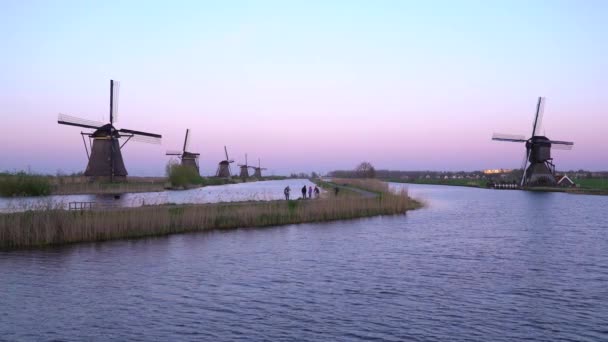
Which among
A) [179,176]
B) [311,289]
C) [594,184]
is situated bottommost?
[311,289]

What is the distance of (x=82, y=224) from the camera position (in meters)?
21.4

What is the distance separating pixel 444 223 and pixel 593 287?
54.6ft

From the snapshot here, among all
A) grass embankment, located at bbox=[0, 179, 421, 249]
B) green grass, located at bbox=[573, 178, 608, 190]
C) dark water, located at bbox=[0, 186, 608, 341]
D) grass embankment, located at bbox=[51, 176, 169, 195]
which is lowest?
dark water, located at bbox=[0, 186, 608, 341]

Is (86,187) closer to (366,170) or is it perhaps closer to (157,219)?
(157,219)

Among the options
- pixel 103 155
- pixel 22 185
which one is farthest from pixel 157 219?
pixel 103 155

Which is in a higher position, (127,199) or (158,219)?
(127,199)

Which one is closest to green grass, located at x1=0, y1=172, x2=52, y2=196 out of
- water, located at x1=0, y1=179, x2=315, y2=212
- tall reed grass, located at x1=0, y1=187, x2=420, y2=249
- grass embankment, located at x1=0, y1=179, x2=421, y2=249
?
water, located at x1=0, y1=179, x2=315, y2=212

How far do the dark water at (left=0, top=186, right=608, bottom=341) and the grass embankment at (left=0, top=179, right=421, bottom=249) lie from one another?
3.54ft

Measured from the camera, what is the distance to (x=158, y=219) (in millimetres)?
24125

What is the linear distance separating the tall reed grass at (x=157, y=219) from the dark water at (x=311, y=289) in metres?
1.07

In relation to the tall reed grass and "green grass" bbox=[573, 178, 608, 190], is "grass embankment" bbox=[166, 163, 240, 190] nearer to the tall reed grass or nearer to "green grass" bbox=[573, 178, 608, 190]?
the tall reed grass

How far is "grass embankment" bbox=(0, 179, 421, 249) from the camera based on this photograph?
20.1m

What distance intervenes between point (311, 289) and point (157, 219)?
12306mm

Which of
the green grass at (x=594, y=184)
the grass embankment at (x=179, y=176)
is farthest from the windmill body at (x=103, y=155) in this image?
the green grass at (x=594, y=184)
